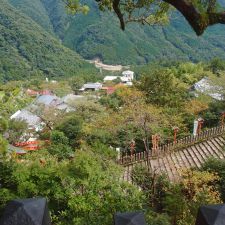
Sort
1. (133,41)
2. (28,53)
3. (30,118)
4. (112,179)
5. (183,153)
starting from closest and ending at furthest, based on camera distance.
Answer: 1. (112,179)
2. (183,153)
3. (30,118)
4. (28,53)
5. (133,41)

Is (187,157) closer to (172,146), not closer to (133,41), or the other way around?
(172,146)

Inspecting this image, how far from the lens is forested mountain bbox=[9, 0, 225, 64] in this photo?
118m

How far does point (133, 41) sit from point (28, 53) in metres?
39.5

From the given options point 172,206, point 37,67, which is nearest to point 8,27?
point 37,67

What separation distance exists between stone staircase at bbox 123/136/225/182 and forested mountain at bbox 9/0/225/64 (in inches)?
3953

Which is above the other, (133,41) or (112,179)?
(112,179)

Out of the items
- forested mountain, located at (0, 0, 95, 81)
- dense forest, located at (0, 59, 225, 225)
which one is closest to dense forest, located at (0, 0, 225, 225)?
Answer: dense forest, located at (0, 59, 225, 225)

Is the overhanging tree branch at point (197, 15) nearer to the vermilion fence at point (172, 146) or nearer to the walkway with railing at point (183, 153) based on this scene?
the walkway with railing at point (183, 153)

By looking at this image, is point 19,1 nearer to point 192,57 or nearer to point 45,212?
point 192,57

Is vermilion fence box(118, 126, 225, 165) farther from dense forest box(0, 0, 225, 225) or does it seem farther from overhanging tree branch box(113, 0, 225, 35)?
overhanging tree branch box(113, 0, 225, 35)

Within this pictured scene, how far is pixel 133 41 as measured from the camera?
397 feet

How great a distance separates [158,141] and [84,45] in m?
112

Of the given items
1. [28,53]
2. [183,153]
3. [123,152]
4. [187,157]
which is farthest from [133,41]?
[187,157]

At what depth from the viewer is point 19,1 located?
149 m
